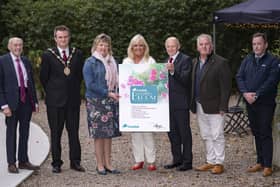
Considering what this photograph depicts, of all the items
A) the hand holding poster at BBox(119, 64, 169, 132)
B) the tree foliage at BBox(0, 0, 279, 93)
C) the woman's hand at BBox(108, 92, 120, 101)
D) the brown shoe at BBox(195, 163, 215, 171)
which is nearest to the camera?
the woman's hand at BBox(108, 92, 120, 101)

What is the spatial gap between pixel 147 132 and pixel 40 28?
9349mm

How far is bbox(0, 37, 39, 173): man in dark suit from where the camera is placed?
8.51 metres

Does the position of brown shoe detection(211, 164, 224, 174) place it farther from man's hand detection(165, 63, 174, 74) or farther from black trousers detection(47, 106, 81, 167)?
black trousers detection(47, 106, 81, 167)

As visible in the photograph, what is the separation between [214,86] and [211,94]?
0.11 metres

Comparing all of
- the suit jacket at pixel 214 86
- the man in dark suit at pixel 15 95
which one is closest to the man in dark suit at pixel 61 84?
the man in dark suit at pixel 15 95

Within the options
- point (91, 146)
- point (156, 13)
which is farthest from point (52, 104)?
point (156, 13)

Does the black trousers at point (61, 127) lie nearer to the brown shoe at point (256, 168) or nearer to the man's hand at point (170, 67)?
the man's hand at point (170, 67)

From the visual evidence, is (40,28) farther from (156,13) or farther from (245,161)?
(245,161)

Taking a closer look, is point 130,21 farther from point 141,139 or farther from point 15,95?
point 15,95

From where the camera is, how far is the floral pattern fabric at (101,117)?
8.50 meters

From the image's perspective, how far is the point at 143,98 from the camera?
865cm

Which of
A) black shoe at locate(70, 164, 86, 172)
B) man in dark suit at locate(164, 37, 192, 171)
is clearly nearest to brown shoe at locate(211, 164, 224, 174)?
man in dark suit at locate(164, 37, 192, 171)

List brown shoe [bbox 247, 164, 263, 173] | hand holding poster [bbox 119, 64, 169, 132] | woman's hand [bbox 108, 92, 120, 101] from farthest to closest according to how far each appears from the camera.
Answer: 1. brown shoe [bbox 247, 164, 263, 173]
2. hand holding poster [bbox 119, 64, 169, 132]
3. woman's hand [bbox 108, 92, 120, 101]

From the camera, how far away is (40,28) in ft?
57.2
